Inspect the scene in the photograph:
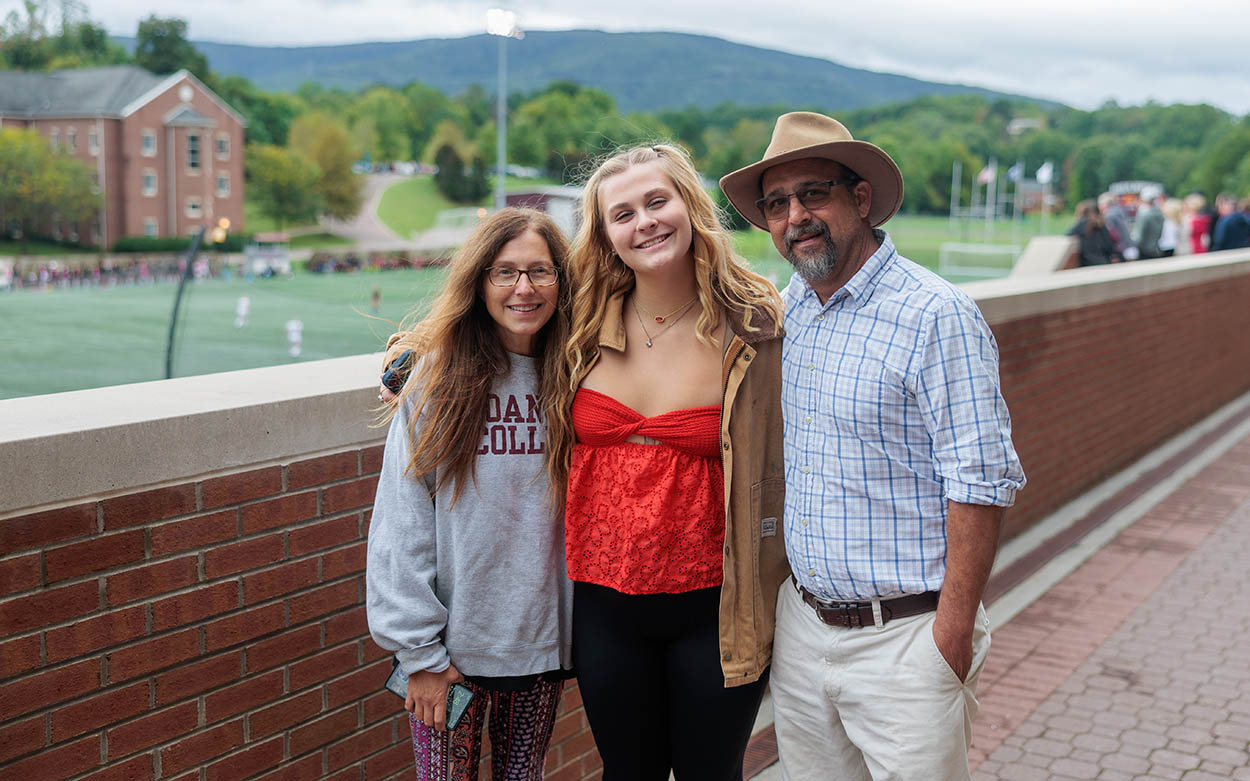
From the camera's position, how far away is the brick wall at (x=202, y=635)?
2.10 m

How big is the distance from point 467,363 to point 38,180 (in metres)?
125

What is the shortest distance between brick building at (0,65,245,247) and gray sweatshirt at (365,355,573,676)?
117 metres

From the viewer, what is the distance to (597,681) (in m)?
2.37

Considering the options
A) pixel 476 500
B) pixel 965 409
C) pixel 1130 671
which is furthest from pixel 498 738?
pixel 1130 671

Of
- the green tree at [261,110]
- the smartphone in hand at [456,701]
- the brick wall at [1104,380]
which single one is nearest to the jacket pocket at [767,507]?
the smartphone in hand at [456,701]

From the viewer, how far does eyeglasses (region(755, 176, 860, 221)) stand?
230cm

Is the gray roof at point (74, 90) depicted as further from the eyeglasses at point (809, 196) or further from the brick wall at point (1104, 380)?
the eyeglasses at point (809, 196)

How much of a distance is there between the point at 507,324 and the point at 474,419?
21 cm

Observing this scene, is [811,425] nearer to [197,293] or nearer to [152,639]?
[152,639]

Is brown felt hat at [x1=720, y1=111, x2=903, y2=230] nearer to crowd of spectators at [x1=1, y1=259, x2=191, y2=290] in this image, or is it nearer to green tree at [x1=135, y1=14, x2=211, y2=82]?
crowd of spectators at [x1=1, y1=259, x2=191, y2=290]

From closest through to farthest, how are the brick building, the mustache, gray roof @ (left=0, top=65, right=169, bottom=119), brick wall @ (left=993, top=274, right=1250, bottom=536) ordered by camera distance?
the mustache
brick wall @ (left=993, top=274, right=1250, bottom=536)
gray roof @ (left=0, top=65, right=169, bottom=119)
the brick building

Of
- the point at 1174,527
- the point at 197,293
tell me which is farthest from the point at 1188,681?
the point at 197,293

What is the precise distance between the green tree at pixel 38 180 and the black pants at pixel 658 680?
4810 inches

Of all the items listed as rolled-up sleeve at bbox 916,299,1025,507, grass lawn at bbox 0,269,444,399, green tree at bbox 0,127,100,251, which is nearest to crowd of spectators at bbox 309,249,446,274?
grass lawn at bbox 0,269,444,399
